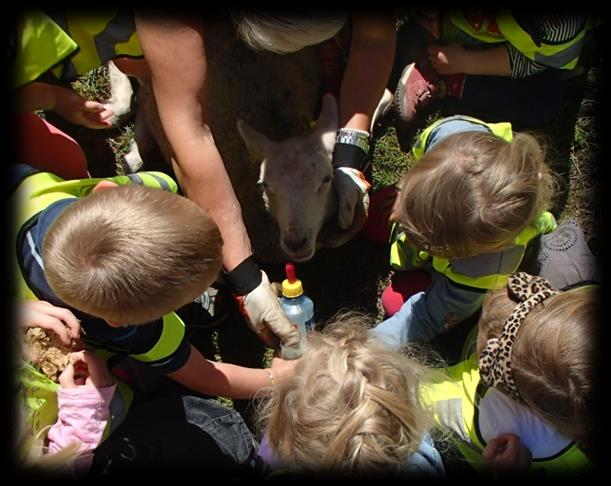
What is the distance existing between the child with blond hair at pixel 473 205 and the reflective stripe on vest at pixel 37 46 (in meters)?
1.87

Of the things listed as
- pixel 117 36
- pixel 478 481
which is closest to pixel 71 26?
pixel 117 36

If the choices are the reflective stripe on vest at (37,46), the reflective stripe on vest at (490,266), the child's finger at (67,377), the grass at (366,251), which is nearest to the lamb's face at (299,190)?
the grass at (366,251)

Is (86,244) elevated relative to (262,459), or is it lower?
elevated

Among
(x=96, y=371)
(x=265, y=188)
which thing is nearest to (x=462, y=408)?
(x=265, y=188)

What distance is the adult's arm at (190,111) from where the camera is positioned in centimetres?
313

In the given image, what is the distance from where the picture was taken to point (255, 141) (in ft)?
11.7

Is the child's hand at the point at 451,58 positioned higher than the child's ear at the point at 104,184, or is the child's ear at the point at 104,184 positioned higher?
the child's hand at the point at 451,58

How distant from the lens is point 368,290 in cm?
400

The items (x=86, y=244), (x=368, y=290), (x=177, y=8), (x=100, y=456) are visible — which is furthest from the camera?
(x=368, y=290)

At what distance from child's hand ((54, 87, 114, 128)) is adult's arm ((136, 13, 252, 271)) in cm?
76

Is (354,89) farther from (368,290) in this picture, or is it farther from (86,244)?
(86,244)


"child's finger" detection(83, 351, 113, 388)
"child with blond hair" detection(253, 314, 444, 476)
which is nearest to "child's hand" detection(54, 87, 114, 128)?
"child's finger" detection(83, 351, 113, 388)

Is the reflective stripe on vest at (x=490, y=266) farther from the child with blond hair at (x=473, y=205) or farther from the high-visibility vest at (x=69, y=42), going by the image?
the high-visibility vest at (x=69, y=42)

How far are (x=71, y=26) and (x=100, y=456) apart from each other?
213 centimetres
